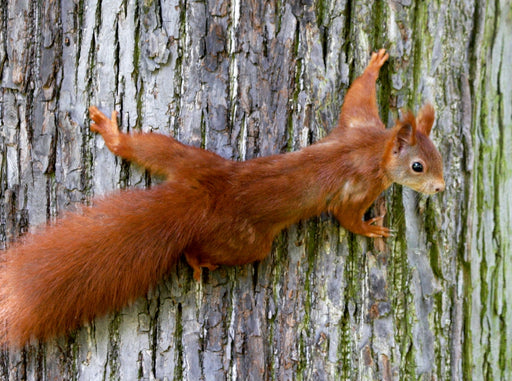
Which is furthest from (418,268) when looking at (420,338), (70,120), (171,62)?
(70,120)

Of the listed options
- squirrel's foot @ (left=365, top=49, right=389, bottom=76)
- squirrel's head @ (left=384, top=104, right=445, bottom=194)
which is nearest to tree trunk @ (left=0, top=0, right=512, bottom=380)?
squirrel's foot @ (left=365, top=49, right=389, bottom=76)

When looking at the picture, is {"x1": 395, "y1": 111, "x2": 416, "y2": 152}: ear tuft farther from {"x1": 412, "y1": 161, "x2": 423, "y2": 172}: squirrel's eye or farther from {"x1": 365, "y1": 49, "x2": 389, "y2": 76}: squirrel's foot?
{"x1": 365, "y1": 49, "x2": 389, "y2": 76}: squirrel's foot

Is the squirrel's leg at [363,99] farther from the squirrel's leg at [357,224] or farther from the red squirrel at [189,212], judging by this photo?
the squirrel's leg at [357,224]

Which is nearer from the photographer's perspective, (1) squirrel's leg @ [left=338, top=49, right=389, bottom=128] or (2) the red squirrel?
(2) the red squirrel

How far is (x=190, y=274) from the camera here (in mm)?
1999

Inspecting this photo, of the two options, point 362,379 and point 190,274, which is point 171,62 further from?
point 362,379

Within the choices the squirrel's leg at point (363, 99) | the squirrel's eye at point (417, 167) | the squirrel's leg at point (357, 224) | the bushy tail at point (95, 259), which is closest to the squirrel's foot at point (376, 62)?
the squirrel's leg at point (363, 99)

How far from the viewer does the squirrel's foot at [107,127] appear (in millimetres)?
1985

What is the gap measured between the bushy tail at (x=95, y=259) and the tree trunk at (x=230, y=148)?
128 mm

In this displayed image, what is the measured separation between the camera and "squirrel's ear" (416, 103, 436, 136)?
2.07 metres

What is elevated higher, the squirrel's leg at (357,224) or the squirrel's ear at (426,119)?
the squirrel's ear at (426,119)

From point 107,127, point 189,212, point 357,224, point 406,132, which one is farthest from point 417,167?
point 107,127

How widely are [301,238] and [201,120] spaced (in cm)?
53

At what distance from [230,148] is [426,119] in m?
0.70
